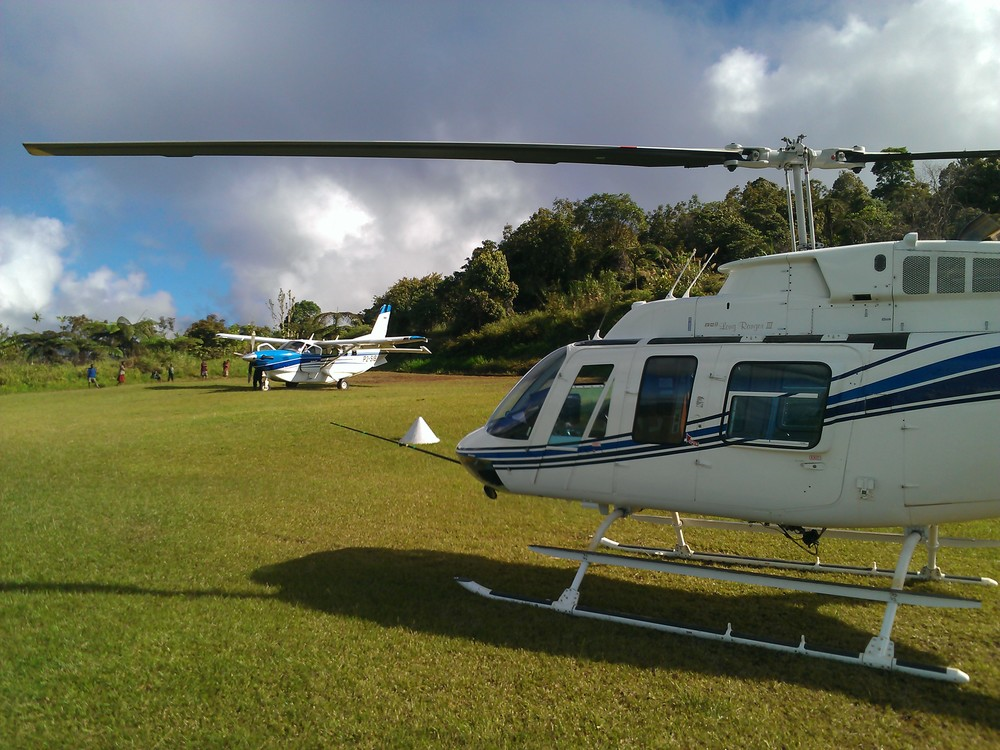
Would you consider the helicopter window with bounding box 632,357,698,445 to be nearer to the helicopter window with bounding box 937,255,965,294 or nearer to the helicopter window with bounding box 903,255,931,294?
the helicopter window with bounding box 903,255,931,294

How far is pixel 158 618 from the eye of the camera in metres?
5.25

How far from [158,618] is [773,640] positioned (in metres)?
4.83

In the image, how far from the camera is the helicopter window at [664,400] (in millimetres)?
5051

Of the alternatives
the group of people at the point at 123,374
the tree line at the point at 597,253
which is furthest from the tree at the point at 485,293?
the group of people at the point at 123,374

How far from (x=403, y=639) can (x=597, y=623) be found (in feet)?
5.06

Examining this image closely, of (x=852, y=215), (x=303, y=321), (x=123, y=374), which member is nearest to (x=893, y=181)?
(x=852, y=215)

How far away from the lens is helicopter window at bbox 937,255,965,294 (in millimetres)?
4473

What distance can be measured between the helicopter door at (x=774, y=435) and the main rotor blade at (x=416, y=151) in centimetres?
155

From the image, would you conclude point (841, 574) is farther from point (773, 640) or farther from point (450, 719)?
point (450, 719)

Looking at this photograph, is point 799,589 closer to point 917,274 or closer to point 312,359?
point 917,274

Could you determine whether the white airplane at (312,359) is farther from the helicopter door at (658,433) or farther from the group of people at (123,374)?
the helicopter door at (658,433)

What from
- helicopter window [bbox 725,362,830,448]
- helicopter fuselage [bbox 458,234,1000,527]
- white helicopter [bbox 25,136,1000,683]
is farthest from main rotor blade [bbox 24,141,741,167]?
helicopter window [bbox 725,362,830,448]

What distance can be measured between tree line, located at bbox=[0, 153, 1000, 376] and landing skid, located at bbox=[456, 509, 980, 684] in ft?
78.5

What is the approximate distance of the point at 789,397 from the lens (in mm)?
4688
